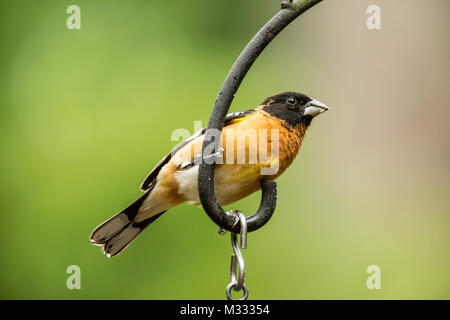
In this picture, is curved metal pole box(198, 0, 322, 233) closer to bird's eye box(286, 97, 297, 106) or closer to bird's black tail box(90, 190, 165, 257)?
bird's eye box(286, 97, 297, 106)

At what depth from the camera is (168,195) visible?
355cm

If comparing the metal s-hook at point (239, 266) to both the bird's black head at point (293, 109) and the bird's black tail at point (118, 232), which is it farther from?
the bird's black tail at point (118, 232)

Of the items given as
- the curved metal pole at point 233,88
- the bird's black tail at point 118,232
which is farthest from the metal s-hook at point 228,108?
the bird's black tail at point 118,232

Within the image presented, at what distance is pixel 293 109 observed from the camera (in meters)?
3.47

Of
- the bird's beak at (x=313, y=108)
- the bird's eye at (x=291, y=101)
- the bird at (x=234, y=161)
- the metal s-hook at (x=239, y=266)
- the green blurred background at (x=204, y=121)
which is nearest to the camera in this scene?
the metal s-hook at (x=239, y=266)

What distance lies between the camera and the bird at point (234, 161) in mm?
3158

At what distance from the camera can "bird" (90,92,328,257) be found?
3158 mm

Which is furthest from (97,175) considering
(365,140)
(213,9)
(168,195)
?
(365,140)

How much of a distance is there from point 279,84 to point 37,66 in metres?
2.29

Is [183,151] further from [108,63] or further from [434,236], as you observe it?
[434,236]

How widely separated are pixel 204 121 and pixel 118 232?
5.64ft

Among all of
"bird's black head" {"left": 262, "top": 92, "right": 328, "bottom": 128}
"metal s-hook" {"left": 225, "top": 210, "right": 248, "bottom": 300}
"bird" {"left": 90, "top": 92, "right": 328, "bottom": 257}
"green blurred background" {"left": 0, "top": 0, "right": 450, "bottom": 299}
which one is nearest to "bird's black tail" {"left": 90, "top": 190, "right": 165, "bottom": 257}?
"bird" {"left": 90, "top": 92, "right": 328, "bottom": 257}

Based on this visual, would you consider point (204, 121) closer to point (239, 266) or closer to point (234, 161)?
point (234, 161)

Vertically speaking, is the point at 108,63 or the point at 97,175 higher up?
the point at 108,63
